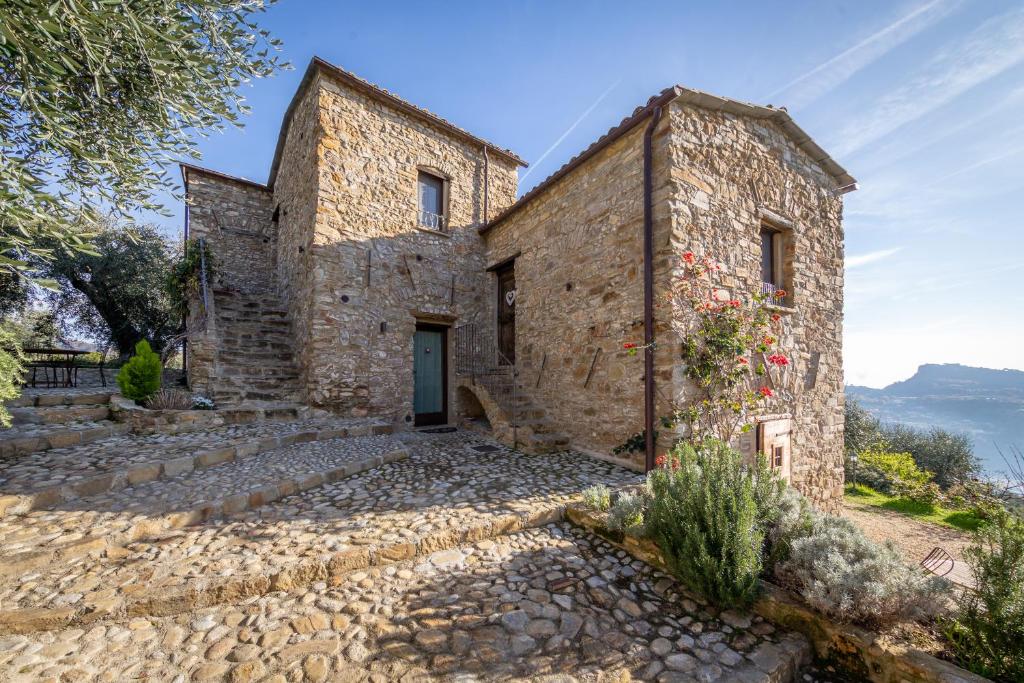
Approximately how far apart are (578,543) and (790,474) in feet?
15.8

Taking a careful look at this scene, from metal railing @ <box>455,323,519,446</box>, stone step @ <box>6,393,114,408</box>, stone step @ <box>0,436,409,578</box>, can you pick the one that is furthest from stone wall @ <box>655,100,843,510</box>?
stone step @ <box>6,393,114,408</box>

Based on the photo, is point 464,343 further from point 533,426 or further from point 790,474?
point 790,474

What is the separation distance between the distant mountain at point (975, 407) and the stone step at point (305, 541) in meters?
46.3

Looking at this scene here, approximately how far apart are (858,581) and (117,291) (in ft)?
50.6

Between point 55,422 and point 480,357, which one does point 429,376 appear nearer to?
point 480,357

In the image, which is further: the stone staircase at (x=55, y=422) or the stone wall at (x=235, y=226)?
the stone wall at (x=235, y=226)

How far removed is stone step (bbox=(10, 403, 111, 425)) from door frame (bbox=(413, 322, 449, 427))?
15.8 feet

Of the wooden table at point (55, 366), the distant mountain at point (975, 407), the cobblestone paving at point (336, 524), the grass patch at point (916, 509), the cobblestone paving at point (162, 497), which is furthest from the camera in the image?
the distant mountain at point (975, 407)

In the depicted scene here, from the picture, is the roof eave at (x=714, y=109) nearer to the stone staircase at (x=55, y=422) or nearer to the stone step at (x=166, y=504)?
the stone step at (x=166, y=504)

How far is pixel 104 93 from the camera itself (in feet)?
12.2

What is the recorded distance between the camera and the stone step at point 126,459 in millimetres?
3422

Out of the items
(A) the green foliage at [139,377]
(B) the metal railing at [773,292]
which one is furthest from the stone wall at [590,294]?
(A) the green foliage at [139,377]

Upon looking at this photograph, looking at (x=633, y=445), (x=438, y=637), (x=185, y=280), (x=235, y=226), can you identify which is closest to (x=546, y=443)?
(x=633, y=445)

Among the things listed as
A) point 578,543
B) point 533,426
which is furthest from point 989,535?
point 533,426
